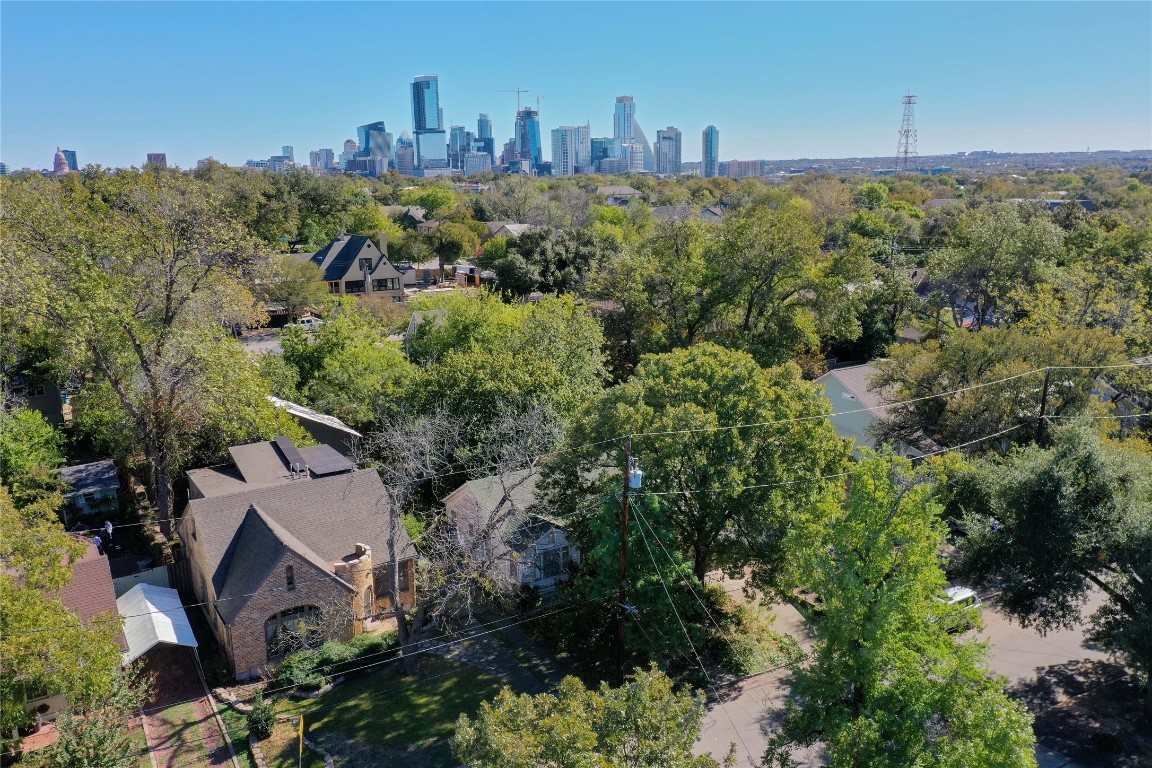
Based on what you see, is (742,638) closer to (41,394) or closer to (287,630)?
(287,630)

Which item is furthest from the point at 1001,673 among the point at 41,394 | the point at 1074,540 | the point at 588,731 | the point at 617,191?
the point at 617,191

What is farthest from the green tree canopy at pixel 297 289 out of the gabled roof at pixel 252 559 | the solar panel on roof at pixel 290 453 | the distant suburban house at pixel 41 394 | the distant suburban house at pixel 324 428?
the gabled roof at pixel 252 559

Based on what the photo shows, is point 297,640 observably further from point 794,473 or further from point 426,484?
point 794,473

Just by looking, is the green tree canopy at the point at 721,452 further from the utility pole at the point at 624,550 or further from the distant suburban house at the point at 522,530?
the distant suburban house at the point at 522,530

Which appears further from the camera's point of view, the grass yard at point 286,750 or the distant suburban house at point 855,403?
the distant suburban house at point 855,403


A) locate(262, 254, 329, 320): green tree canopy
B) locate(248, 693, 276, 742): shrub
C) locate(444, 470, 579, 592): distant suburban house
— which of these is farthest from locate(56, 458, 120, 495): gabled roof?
locate(262, 254, 329, 320): green tree canopy

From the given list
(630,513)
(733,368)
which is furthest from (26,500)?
(733,368)
